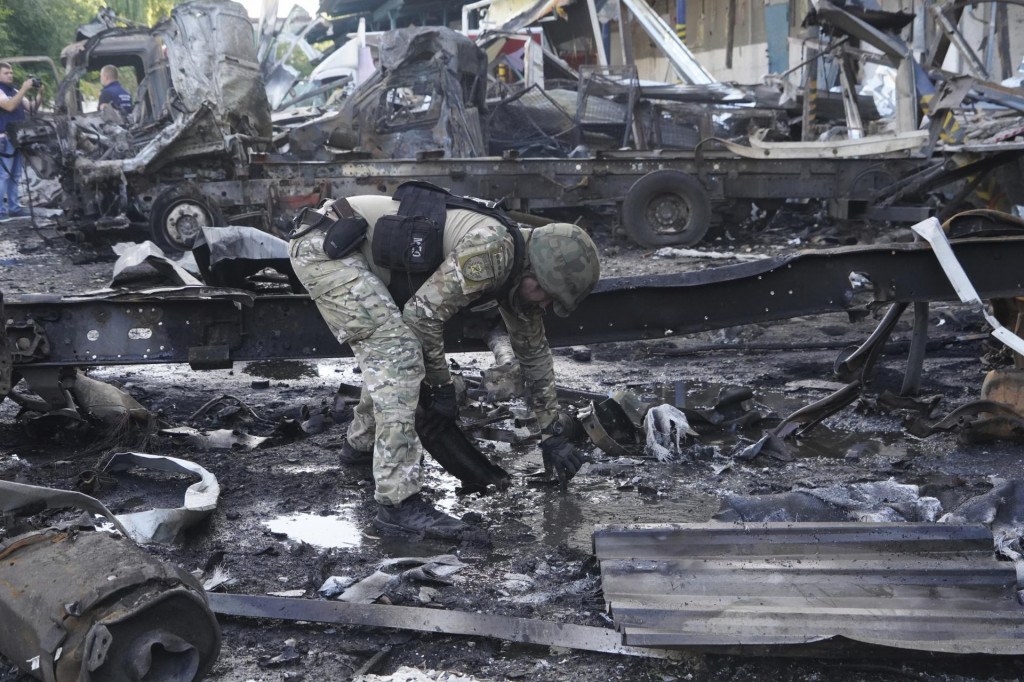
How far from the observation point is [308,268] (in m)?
3.80

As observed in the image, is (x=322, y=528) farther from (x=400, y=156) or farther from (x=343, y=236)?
(x=400, y=156)

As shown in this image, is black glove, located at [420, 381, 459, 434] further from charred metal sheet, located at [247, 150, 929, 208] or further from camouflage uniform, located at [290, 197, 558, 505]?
charred metal sheet, located at [247, 150, 929, 208]

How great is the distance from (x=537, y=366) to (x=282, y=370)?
3044 millimetres

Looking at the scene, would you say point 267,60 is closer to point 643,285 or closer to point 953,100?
point 953,100

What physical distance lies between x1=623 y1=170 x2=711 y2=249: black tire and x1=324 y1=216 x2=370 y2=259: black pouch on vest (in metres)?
6.69

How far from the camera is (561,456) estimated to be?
13.4 feet

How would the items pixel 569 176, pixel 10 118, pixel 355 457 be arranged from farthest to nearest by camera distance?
pixel 10 118, pixel 569 176, pixel 355 457

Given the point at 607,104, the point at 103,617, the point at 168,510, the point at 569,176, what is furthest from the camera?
the point at 607,104

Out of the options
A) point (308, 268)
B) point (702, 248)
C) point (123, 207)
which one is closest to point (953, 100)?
point (702, 248)

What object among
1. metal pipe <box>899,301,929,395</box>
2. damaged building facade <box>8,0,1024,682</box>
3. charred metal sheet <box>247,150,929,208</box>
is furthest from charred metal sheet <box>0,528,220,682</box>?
charred metal sheet <box>247,150,929,208</box>

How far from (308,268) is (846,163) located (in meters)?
7.58

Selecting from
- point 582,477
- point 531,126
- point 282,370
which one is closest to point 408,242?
point 582,477

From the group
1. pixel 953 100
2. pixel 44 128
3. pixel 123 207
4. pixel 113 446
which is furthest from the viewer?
pixel 44 128

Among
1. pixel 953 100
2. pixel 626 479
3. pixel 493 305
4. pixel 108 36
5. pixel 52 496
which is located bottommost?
pixel 626 479
